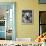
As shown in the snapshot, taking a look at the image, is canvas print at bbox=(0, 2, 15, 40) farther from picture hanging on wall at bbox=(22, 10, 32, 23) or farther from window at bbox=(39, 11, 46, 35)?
window at bbox=(39, 11, 46, 35)

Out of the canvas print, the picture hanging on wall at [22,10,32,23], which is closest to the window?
the picture hanging on wall at [22,10,32,23]

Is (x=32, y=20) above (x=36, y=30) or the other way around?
above

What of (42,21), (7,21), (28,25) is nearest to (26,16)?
(28,25)

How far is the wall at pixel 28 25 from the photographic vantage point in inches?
192

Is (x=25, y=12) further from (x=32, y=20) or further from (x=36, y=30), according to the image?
(x=36, y=30)

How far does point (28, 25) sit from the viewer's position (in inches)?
194

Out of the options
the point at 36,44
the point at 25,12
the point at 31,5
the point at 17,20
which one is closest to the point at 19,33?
the point at 17,20

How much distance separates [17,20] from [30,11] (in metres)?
0.56

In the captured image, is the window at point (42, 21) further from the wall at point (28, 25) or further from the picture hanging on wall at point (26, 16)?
the picture hanging on wall at point (26, 16)

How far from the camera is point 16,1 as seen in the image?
16.1ft

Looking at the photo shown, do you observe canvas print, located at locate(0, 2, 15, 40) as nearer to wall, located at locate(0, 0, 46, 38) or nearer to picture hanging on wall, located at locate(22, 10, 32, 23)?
wall, located at locate(0, 0, 46, 38)

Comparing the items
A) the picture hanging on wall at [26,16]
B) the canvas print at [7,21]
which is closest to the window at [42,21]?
the picture hanging on wall at [26,16]

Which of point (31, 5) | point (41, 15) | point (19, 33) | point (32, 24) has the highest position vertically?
point (31, 5)

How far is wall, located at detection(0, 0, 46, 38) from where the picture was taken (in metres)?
4.88
